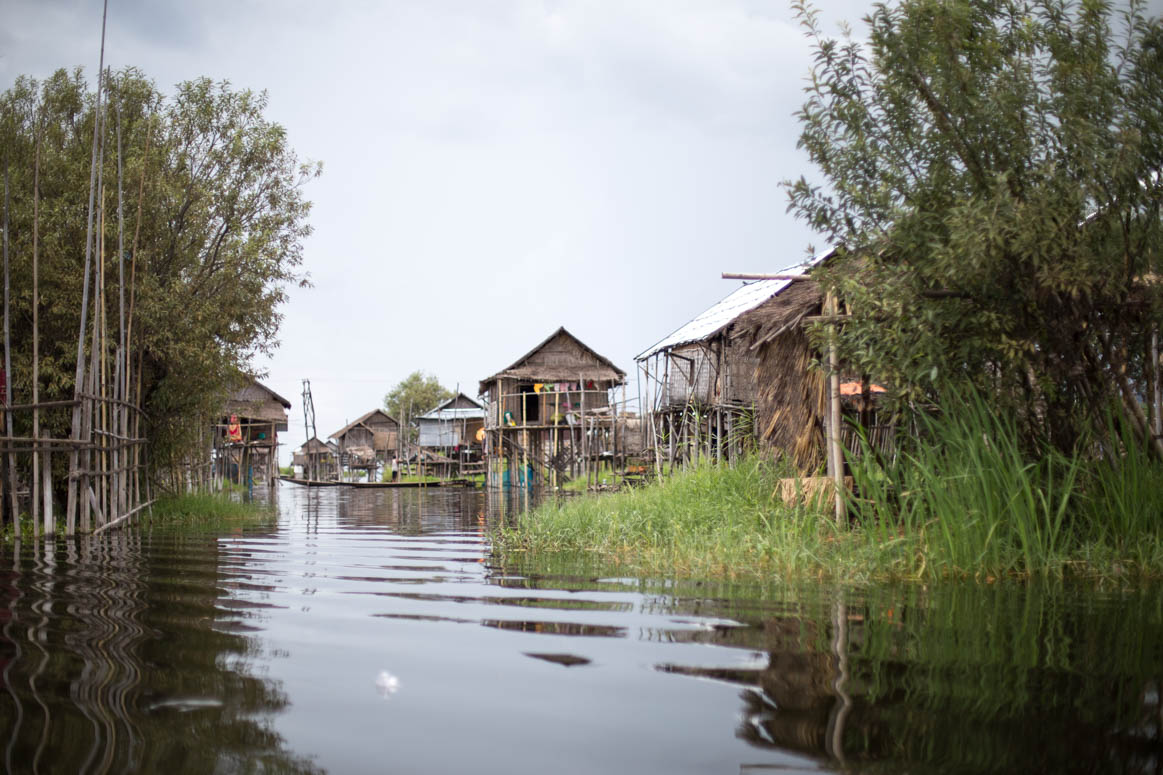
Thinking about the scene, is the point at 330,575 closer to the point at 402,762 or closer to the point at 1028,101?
the point at 402,762

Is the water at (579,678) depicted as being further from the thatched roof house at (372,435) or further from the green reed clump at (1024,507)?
the thatched roof house at (372,435)

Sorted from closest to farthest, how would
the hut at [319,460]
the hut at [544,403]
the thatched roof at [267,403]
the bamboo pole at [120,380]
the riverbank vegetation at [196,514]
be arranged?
the bamboo pole at [120,380], the riverbank vegetation at [196,514], the hut at [544,403], the thatched roof at [267,403], the hut at [319,460]

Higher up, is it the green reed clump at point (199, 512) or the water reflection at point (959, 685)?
the water reflection at point (959, 685)

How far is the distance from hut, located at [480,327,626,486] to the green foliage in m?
18.5

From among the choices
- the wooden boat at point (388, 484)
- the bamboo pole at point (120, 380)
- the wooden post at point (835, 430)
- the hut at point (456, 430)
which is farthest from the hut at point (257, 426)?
the wooden post at point (835, 430)

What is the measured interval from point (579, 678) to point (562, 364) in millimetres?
32529

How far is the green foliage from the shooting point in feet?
41.1

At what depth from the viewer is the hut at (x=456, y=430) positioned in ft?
166

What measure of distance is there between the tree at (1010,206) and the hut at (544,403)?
27.0m

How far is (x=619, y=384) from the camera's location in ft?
122

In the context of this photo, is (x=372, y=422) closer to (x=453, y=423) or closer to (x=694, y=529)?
(x=453, y=423)

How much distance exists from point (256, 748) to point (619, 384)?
3485 centimetres

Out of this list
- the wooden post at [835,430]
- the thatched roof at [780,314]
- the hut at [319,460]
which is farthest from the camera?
the hut at [319,460]

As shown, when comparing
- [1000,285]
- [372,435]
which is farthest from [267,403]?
[1000,285]
